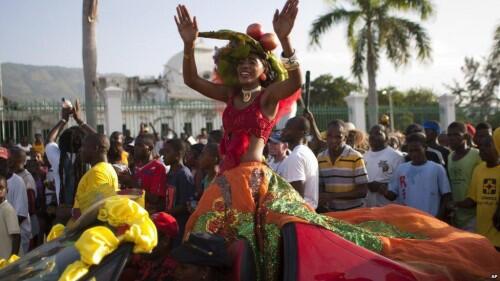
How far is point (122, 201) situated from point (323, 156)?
159 inches

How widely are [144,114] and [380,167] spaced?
494 inches

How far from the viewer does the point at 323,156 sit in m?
6.64

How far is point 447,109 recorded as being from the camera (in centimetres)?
2078

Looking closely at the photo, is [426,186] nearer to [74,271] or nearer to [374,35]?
[74,271]

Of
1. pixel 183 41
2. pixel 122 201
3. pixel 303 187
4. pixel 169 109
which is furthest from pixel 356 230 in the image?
pixel 169 109

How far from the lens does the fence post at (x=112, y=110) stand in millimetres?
17391

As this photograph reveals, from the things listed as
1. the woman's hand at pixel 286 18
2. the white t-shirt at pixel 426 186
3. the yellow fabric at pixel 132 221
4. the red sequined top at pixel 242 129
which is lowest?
the white t-shirt at pixel 426 186

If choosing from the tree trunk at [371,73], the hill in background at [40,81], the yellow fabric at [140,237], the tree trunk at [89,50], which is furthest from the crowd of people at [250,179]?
the hill in background at [40,81]

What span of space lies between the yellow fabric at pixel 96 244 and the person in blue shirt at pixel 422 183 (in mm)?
4289

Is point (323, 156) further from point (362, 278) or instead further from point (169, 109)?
point (169, 109)

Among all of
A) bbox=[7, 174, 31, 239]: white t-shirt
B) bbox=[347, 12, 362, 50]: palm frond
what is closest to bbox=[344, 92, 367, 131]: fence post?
bbox=[347, 12, 362, 50]: palm frond

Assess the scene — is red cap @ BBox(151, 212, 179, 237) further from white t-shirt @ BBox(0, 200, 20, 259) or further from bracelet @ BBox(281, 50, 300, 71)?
white t-shirt @ BBox(0, 200, 20, 259)

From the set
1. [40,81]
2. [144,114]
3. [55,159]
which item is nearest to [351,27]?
[144,114]

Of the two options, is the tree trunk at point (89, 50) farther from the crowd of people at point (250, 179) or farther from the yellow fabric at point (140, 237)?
the yellow fabric at point (140, 237)
